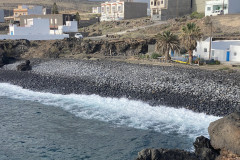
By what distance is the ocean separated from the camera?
63.2 ft

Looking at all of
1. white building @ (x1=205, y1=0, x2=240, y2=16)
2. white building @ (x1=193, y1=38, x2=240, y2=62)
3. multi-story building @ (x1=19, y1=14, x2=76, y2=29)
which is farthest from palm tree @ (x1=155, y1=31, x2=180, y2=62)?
multi-story building @ (x1=19, y1=14, x2=76, y2=29)

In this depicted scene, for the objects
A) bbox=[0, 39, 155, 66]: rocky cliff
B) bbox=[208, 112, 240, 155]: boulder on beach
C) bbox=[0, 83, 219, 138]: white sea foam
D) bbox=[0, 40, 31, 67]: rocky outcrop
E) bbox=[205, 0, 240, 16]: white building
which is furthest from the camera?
bbox=[205, 0, 240, 16]: white building

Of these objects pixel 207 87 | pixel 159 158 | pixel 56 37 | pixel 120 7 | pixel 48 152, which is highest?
pixel 120 7

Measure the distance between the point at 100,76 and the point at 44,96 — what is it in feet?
24.1

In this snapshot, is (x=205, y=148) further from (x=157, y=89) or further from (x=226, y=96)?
(x=157, y=89)

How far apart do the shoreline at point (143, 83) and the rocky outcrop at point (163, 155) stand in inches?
395

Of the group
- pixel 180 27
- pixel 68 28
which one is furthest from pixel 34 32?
pixel 180 27

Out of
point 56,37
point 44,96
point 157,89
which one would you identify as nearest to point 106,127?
point 157,89

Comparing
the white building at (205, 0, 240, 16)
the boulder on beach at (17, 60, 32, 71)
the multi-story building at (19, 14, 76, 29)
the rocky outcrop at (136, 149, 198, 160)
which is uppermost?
the white building at (205, 0, 240, 16)

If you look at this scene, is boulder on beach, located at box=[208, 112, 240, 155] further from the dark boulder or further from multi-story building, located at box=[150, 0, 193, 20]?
multi-story building, located at box=[150, 0, 193, 20]

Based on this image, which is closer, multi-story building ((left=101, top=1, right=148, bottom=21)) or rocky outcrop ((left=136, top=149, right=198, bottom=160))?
rocky outcrop ((left=136, top=149, right=198, bottom=160))

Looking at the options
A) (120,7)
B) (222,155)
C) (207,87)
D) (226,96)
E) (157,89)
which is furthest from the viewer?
(120,7)

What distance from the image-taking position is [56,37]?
60875 mm

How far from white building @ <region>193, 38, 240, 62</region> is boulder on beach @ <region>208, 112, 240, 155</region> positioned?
27.3 meters
